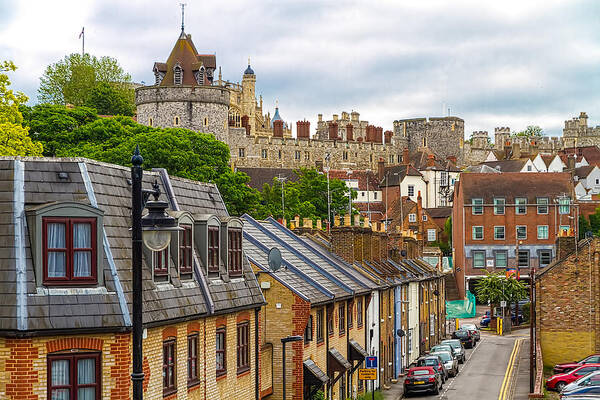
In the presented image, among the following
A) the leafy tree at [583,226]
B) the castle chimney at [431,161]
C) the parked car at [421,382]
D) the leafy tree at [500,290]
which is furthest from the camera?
the castle chimney at [431,161]

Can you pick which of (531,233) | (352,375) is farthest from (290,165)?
(352,375)

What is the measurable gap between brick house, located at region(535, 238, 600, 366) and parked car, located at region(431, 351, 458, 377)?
14.7ft

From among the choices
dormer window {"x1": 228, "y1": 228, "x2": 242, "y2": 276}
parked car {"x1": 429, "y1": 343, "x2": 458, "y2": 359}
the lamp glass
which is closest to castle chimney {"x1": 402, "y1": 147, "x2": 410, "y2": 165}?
parked car {"x1": 429, "y1": 343, "x2": 458, "y2": 359}

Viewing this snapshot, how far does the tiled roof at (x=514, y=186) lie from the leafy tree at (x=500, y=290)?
19.6 metres

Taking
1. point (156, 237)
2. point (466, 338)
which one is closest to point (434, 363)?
point (466, 338)

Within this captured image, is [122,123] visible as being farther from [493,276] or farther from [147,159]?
[493,276]

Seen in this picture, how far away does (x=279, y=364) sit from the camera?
29.9 metres

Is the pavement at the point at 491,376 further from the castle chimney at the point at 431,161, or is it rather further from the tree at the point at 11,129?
the castle chimney at the point at 431,161

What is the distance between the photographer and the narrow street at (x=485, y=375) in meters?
43.1

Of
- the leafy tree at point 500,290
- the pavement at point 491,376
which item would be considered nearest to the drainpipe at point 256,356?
the pavement at point 491,376

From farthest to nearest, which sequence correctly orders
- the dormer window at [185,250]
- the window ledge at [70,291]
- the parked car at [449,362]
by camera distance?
the parked car at [449,362] < the dormer window at [185,250] < the window ledge at [70,291]

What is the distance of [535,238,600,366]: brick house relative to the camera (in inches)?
1940

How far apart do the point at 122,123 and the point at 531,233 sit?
4292 cm

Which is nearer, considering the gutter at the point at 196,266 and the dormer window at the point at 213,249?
the gutter at the point at 196,266
